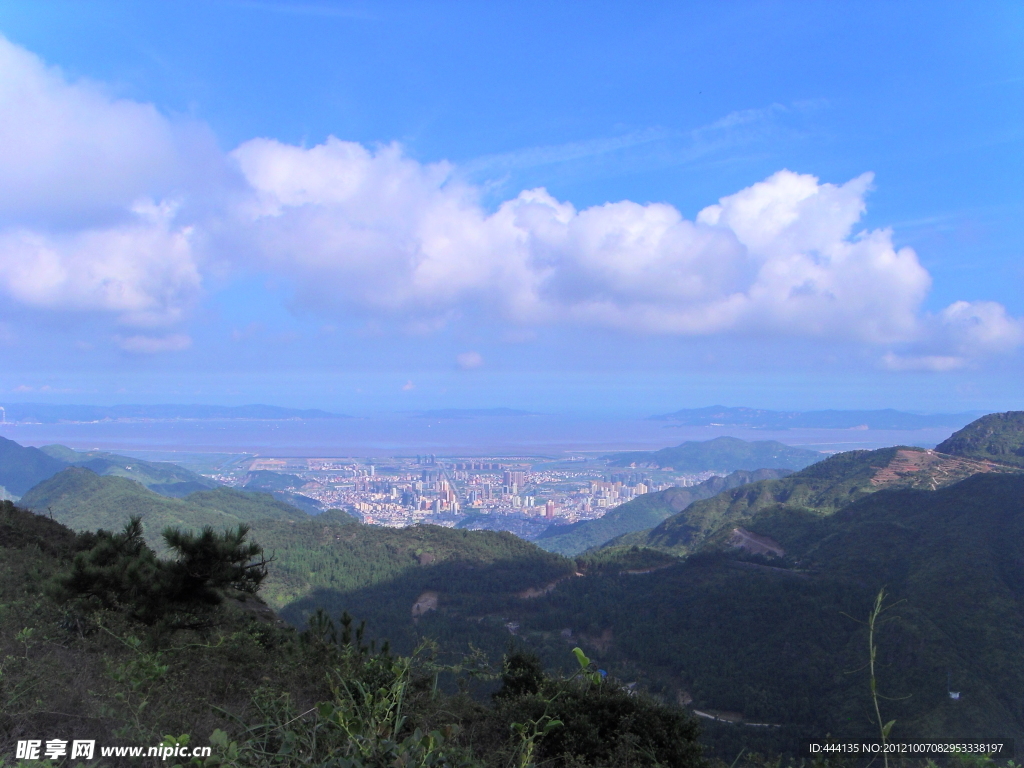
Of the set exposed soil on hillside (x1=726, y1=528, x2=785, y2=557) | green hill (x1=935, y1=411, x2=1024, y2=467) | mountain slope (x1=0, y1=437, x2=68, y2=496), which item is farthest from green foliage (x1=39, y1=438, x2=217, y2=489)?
green hill (x1=935, y1=411, x2=1024, y2=467)

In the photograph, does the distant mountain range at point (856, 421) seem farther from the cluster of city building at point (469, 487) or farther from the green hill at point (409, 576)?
the green hill at point (409, 576)

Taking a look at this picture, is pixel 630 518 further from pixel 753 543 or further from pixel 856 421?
pixel 856 421

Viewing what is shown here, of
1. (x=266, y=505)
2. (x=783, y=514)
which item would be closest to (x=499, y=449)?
(x=266, y=505)

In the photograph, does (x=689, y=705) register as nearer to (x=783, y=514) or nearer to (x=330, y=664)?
(x=330, y=664)

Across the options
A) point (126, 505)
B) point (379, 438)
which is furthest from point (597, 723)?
point (379, 438)

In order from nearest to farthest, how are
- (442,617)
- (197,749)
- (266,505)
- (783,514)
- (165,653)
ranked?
(197,749) → (165,653) → (442,617) → (783,514) → (266,505)

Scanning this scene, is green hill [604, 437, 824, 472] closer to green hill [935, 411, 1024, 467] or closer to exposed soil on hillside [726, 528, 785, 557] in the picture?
green hill [935, 411, 1024, 467]
